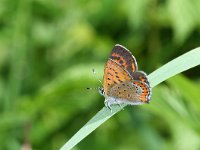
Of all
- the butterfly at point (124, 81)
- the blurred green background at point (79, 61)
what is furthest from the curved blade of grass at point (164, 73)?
the blurred green background at point (79, 61)

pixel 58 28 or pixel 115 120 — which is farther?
pixel 58 28

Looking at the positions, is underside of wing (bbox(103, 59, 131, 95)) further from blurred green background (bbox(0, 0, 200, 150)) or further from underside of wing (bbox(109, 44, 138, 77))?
blurred green background (bbox(0, 0, 200, 150))

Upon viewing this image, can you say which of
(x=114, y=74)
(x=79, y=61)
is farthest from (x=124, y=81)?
(x=79, y=61)

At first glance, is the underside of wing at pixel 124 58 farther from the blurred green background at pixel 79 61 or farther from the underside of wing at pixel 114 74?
the blurred green background at pixel 79 61

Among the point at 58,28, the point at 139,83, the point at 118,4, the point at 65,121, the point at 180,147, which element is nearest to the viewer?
the point at 139,83

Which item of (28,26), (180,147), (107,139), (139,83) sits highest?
(139,83)

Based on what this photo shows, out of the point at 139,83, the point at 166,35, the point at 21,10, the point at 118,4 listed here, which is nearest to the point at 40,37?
the point at 21,10

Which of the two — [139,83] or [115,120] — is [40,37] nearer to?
[115,120]
